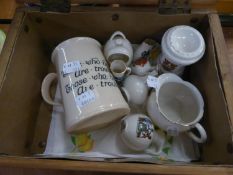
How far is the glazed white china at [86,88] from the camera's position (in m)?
0.56

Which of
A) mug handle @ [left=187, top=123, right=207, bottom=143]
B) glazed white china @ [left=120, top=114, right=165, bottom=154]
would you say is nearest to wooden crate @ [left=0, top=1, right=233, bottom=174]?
mug handle @ [left=187, top=123, right=207, bottom=143]

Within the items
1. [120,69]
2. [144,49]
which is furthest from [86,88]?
[144,49]

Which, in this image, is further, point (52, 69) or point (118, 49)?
point (52, 69)

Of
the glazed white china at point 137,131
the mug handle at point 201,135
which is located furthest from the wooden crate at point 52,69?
the glazed white china at point 137,131

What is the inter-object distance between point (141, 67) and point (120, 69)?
0.22ft

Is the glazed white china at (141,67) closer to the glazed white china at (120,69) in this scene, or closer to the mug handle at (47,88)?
the glazed white china at (120,69)

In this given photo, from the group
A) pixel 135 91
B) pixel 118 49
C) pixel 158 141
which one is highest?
pixel 118 49

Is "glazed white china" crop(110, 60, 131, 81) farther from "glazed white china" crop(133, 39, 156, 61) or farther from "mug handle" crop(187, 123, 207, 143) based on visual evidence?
"mug handle" crop(187, 123, 207, 143)

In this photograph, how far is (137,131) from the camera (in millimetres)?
592

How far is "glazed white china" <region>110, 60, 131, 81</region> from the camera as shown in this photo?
0.65m

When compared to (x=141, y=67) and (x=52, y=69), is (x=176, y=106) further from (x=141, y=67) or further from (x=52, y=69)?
(x=52, y=69)

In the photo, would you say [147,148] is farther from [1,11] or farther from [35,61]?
Result: [1,11]

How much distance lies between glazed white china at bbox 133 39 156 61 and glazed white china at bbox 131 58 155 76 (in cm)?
2

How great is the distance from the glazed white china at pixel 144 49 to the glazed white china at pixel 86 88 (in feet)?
0.37
